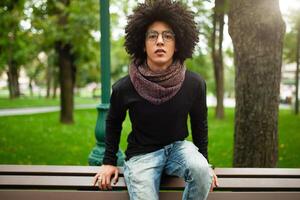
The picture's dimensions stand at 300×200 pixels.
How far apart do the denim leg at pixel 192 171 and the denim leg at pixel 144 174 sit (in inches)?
4.8

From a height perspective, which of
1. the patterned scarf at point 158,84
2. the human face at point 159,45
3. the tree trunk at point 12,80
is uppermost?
the human face at point 159,45

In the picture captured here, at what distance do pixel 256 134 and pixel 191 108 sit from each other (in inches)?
78.9

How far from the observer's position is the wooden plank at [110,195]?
9.32ft

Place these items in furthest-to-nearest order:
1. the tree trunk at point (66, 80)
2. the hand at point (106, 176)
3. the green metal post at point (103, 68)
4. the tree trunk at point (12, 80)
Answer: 1. the tree trunk at point (12, 80)
2. the tree trunk at point (66, 80)
3. the green metal post at point (103, 68)
4. the hand at point (106, 176)

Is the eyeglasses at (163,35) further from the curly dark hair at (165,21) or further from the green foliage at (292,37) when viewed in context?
the green foliage at (292,37)

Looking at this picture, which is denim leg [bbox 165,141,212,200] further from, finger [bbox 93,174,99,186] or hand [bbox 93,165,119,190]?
finger [bbox 93,174,99,186]

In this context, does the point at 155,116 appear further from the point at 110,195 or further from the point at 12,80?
the point at 12,80

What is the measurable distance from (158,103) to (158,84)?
0.14 meters

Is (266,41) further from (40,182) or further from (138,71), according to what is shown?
(40,182)

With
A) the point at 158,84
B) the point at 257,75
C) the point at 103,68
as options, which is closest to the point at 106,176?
the point at 158,84

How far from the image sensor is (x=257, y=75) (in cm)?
464

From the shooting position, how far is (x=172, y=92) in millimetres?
2875

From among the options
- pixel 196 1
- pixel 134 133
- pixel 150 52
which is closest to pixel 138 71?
pixel 150 52

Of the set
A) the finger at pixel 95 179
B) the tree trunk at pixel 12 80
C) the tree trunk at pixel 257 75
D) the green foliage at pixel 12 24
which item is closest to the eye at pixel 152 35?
the finger at pixel 95 179
